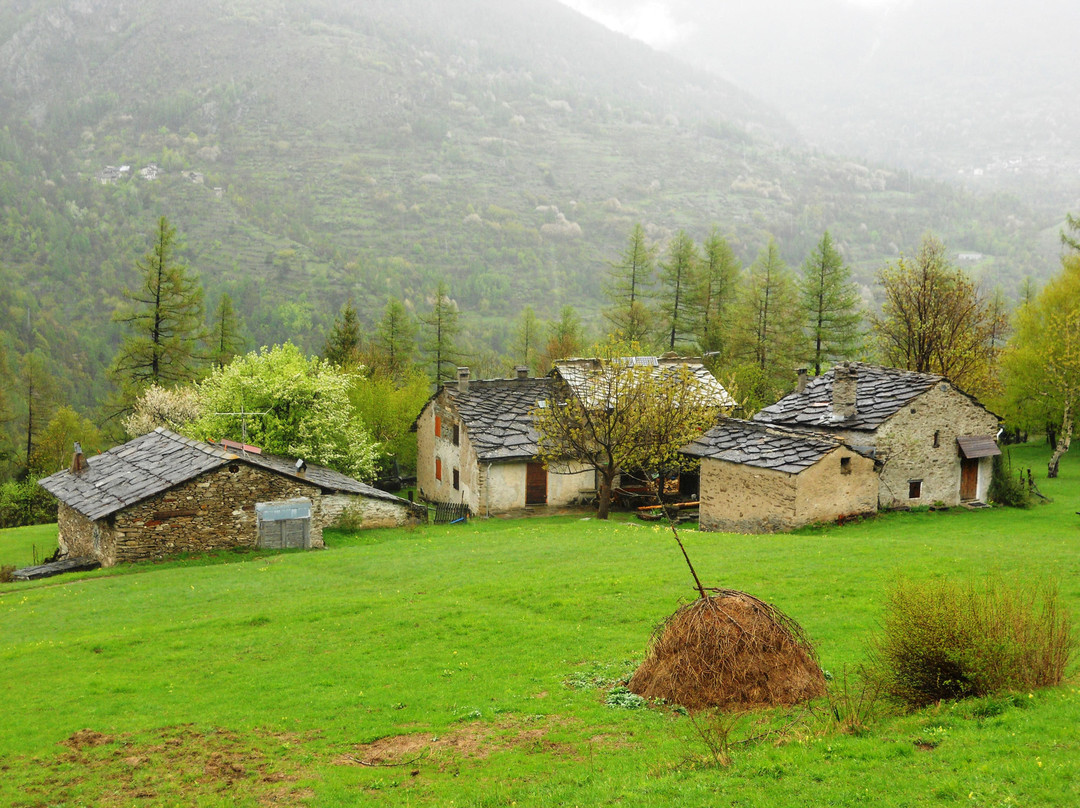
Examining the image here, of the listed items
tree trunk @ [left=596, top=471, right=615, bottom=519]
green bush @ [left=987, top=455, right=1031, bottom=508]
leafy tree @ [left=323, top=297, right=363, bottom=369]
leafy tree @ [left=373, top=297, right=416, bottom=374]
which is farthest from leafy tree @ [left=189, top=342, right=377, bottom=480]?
leafy tree @ [left=373, top=297, right=416, bottom=374]

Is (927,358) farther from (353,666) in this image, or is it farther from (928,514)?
(353,666)

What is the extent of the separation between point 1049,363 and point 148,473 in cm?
4798

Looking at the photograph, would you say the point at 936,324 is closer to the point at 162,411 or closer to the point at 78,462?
the point at 78,462

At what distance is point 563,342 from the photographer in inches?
3359

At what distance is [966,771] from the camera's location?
402 inches

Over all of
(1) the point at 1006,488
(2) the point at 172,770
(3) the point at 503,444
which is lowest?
(2) the point at 172,770

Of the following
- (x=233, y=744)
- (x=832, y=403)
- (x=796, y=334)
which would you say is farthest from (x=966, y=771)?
(x=796, y=334)

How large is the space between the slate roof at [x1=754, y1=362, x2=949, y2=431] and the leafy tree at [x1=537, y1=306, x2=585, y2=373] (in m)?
39.3

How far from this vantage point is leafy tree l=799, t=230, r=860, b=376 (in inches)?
2781

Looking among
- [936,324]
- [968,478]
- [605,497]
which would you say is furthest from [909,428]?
[936,324]

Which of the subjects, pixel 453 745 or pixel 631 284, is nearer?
pixel 453 745

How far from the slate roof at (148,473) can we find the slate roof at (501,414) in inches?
290

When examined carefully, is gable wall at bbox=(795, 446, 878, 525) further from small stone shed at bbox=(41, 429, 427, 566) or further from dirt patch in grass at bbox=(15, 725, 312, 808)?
dirt patch in grass at bbox=(15, 725, 312, 808)

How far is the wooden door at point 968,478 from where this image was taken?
3972 cm
